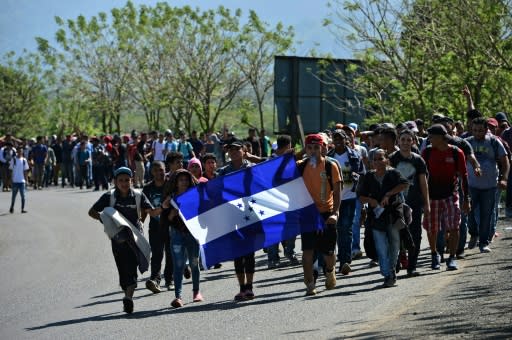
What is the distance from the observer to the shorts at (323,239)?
1401cm

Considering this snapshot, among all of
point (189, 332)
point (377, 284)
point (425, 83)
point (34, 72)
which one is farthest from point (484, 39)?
point (34, 72)

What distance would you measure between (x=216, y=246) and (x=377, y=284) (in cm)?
187

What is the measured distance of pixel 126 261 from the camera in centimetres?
1359

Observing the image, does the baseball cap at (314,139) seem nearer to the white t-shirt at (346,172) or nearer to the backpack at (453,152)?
the backpack at (453,152)

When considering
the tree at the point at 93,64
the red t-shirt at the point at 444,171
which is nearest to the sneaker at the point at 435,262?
the red t-shirt at the point at 444,171

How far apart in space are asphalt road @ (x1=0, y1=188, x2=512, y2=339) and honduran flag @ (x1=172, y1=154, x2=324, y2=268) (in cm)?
61

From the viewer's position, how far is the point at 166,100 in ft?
206

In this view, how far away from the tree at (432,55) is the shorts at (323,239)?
1226 cm

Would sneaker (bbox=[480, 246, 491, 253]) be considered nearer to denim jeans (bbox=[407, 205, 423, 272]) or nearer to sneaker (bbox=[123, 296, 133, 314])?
denim jeans (bbox=[407, 205, 423, 272])

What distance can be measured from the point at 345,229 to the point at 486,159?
233 cm

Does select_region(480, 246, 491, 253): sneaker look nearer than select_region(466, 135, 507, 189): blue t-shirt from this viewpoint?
No

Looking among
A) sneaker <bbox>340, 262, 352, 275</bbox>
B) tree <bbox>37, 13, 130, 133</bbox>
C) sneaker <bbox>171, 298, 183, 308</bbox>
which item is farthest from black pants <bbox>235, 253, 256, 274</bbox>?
tree <bbox>37, 13, 130, 133</bbox>

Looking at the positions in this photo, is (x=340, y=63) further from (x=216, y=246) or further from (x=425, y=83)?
(x=216, y=246)

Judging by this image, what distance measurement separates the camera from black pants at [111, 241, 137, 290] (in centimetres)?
1353
